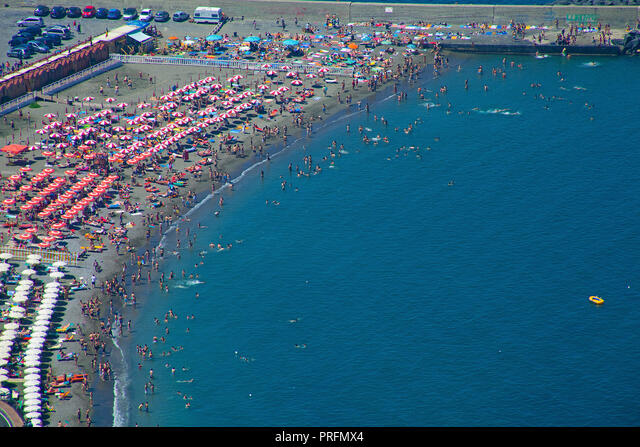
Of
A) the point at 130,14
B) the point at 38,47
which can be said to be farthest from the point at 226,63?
the point at 38,47

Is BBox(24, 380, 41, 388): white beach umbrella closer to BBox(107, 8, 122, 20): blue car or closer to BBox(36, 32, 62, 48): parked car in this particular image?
BBox(36, 32, 62, 48): parked car

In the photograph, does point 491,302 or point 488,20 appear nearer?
point 491,302

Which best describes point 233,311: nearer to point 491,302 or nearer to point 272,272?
point 272,272

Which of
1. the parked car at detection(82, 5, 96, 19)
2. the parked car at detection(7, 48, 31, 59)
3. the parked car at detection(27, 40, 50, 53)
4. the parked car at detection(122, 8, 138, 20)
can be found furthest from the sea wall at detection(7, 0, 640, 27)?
the parked car at detection(7, 48, 31, 59)

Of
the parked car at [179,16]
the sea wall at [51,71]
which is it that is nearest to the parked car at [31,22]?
the sea wall at [51,71]

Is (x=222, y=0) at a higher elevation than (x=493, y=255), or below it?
higher

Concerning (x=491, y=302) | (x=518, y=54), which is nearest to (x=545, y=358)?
(x=491, y=302)
